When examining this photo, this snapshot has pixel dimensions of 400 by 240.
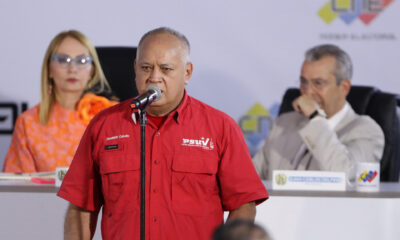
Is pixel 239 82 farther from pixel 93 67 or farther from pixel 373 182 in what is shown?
pixel 373 182

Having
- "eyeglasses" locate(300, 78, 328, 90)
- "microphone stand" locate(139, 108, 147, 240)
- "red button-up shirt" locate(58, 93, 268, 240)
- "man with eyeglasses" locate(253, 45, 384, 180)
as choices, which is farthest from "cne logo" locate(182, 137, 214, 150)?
"eyeglasses" locate(300, 78, 328, 90)

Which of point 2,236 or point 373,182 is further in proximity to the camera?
point 373,182

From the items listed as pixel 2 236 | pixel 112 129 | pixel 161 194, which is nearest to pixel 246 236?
pixel 161 194

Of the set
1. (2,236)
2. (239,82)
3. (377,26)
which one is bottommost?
(2,236)

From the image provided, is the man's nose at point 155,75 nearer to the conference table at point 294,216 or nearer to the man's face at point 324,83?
the conference table at point 294,216

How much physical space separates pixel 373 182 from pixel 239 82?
1.96 metres

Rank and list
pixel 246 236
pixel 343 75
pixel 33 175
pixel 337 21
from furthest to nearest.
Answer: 1. pixel 337 21
2. pixel 343 75
3. pixel 33 175
4. pixel 246 236

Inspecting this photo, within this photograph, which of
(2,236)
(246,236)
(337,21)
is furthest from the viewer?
(337,21)

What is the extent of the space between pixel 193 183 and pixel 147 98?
318mm

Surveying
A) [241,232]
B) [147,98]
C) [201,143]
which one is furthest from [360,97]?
[241,232]

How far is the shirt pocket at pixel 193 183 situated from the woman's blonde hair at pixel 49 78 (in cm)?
Result: 176

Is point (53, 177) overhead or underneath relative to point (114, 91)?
underneath

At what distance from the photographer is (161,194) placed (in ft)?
5.95

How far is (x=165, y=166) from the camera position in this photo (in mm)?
1832
